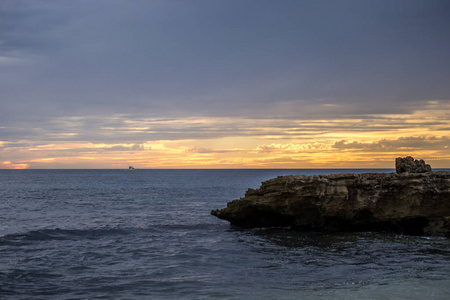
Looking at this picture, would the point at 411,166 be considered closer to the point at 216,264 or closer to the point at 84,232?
the point at 216,264

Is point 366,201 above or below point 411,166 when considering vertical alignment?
below

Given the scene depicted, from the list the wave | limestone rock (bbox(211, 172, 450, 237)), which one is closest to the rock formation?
limestone rock (bbox(211, 172, 450, 237))

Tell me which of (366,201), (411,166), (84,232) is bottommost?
(84,232)

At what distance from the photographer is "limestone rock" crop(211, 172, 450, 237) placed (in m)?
21.8

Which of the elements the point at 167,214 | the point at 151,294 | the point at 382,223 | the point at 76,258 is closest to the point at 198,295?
the point at 151,294

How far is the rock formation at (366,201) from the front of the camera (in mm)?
21781

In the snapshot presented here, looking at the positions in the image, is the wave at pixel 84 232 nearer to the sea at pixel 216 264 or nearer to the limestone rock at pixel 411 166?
the sea at pixel 216 264

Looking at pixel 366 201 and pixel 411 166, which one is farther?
pixel 411 166

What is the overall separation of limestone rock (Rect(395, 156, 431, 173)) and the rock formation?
103 millimetres

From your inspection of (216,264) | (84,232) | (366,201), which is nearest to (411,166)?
(366,201)

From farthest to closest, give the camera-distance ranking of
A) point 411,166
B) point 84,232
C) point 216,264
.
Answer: point 84,232
point 411,166
point 216,264

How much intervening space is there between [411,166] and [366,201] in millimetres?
4002

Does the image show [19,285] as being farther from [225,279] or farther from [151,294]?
[225,279]

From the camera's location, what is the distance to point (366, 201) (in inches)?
878
